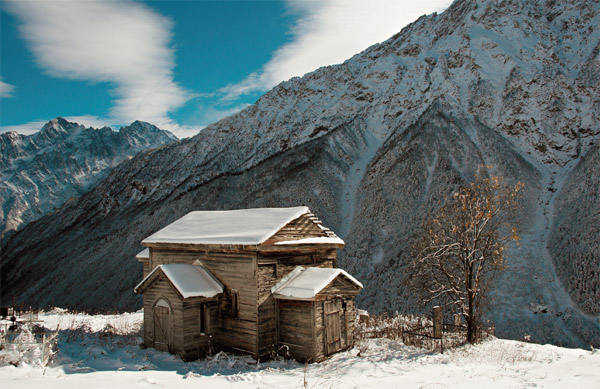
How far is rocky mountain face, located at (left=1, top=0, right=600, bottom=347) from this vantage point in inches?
1100

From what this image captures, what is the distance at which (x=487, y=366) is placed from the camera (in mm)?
11273

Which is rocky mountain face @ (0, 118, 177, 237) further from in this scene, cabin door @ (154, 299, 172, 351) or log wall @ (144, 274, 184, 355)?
cabin door @ (154, 299, 172, 351)

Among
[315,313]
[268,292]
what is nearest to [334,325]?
[315,313]

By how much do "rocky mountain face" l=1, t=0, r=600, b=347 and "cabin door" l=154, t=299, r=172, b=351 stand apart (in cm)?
1709

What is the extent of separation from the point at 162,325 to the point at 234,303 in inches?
101

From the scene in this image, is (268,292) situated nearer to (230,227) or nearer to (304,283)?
(304,283)

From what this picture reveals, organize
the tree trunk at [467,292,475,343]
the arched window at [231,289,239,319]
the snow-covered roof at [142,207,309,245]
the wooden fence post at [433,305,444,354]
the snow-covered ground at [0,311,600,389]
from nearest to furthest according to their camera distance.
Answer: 1. the snow-covered ground at [0,311,600,389]
2. the arched window at [231,289,239,319]
3. the snow-covered roof at [142,207,309,245]
4. the wooden fence post at [433,305,444,354]
5. the tree trunk at [467,292,475,343]

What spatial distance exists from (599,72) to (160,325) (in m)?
49.2

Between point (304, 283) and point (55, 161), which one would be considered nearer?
point (304, 283)

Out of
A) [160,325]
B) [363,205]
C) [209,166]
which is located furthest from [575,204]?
[209,166]

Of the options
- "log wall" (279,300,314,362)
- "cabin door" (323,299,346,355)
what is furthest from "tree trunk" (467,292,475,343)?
"log wall" (279,300,314,362)

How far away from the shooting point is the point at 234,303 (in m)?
13.4

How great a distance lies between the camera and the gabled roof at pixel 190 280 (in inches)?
503

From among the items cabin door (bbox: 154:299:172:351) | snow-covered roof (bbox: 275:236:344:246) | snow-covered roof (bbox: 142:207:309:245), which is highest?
snow-covered roof (bbox: 142:207:309:245)
